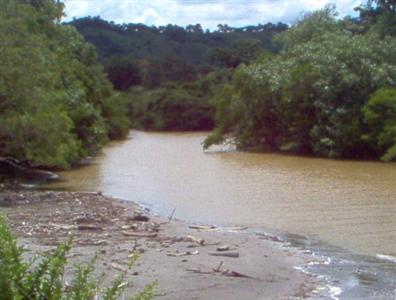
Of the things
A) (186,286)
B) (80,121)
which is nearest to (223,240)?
(186,286)

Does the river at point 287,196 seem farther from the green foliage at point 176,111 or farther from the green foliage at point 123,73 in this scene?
the green foliage at point 123,73

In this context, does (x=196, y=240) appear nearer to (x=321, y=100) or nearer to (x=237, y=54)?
(x=321, y=100)

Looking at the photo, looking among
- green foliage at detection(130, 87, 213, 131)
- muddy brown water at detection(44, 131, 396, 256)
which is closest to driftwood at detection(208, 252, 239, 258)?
→ muddy brown water at detection(44, 131, 396, 256)

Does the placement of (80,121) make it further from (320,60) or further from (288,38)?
(288,38)

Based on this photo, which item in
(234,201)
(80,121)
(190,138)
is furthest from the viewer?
(190,138)

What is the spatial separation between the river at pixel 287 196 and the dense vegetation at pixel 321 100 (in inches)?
51.5

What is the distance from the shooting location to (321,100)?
4341cm

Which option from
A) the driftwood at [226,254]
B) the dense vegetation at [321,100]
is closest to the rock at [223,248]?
the driftwood at [226,254]

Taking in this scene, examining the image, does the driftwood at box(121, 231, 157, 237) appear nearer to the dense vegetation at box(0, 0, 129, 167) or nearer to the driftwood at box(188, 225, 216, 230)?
the driftwood at box(188, 225, 216, 230)

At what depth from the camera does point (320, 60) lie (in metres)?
44.0

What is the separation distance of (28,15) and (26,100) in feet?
13.3

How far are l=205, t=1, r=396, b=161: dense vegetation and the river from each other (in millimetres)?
1308

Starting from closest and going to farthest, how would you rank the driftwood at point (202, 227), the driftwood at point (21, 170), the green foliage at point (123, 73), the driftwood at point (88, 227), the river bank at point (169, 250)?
the river bank at point (169, 250), the driftwood at point (88, 227), the driftwood at point (202, 227), the driftwood at point (21, 170), the green foliage at point (123, 73)

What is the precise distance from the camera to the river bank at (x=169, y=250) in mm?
13219
